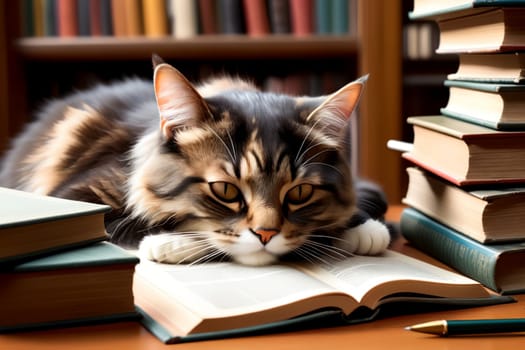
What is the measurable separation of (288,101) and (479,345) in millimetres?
549

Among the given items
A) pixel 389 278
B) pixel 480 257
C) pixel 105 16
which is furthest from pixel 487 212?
pixel 105 16

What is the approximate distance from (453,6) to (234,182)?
39 centimetres

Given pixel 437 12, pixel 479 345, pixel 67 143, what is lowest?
pixel 479 345

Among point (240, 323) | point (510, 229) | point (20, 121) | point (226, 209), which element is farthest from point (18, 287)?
point (20, 121)

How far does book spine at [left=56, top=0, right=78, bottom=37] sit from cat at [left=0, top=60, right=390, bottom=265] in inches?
37.4

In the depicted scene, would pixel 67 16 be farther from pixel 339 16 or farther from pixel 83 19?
pixel 339 16

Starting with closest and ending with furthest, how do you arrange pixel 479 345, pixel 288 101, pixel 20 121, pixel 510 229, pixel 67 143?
pixel 479 345, pixel 510 229, pixel 288 101, pixel 67 143, pixel 20 121

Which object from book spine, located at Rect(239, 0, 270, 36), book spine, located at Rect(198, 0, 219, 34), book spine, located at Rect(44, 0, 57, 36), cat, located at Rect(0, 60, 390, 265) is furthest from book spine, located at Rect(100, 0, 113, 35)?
cat, located at Rect(0, 60, 390, 265)

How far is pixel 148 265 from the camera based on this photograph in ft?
3.44

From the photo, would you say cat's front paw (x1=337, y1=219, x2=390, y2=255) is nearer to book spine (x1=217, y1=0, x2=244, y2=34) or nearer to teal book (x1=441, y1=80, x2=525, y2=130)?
teal book (x1=441, y1=80, x2=525, y2=130)

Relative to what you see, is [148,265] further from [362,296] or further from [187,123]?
[362,296]

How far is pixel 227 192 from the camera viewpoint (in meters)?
1.09

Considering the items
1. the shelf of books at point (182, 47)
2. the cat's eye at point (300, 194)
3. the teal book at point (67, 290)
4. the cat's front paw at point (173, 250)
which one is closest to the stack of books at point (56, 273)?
the teal book at point (67, 290)

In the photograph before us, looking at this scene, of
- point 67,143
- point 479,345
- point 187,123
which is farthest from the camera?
point 67,143
